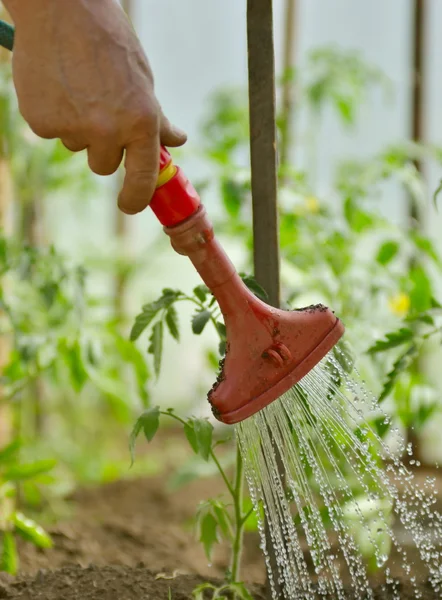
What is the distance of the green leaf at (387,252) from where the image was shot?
195cm

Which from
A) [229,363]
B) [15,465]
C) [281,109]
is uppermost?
[281,109]

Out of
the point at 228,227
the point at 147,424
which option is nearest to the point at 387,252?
the point at 228,227

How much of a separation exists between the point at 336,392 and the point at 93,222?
3159 mm

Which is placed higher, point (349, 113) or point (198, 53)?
point (198, 53)

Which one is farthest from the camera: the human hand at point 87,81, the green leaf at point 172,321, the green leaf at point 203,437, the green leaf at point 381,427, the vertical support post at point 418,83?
the vertical support post at point 418,83

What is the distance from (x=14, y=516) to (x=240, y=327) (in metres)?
0.85

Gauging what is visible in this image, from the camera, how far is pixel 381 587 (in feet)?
4.62

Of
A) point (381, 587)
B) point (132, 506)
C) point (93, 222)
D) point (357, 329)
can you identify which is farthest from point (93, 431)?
point (381, 587)

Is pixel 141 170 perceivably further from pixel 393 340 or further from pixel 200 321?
pixel 393 340

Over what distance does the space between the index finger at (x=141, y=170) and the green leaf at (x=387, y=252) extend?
104 centimetres

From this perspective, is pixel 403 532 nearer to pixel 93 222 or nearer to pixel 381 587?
pixel 381 587

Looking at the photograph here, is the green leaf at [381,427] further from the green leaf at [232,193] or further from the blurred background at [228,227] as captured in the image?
the green leaf at [232,193]

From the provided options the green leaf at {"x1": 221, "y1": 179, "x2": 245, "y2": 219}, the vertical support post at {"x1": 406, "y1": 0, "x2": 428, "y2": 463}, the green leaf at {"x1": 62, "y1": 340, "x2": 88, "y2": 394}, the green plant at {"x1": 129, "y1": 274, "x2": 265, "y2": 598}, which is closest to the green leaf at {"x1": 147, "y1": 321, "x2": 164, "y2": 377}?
the green plant at {"x1": 129, "y1": 274, "x2": 265, "y2": 598}

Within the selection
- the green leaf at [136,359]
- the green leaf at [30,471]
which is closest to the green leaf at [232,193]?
the green leaf at [136,359]
